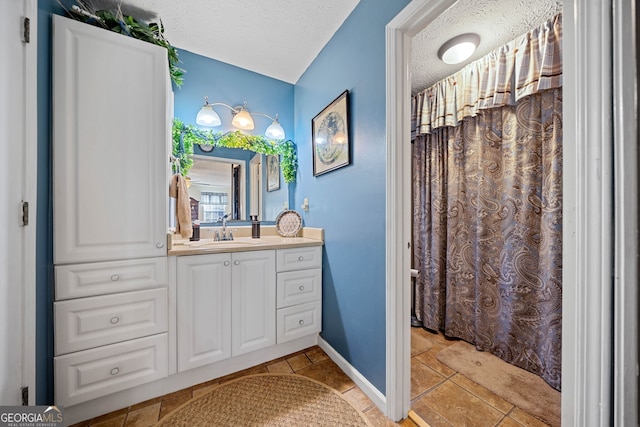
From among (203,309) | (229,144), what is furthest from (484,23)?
(203,309)

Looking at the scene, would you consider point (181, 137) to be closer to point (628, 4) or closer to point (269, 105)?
point (269, 105)

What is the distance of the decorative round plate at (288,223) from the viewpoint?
2.13 meters

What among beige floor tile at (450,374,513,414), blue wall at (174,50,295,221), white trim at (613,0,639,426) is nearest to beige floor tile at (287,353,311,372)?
beige floor tile at (450,374,513,414)

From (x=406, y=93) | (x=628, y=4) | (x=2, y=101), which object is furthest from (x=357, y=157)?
(x=2, y=101)

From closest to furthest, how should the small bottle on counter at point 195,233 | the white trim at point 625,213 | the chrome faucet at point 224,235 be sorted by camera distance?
the white trim at point 625,213, the small bottle on counter at point 195,233, the chrome faucet at point 224,235

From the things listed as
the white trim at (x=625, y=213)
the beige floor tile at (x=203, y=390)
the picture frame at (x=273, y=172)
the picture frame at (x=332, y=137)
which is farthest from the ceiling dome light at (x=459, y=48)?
the beige floor tile at (x=203, y=390)

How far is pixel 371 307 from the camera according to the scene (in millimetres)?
1338

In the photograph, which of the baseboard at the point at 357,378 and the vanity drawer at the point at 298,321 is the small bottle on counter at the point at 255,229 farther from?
the baseboard at the point at 357,378

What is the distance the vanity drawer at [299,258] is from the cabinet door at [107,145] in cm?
74

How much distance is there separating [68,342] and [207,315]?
61 cm

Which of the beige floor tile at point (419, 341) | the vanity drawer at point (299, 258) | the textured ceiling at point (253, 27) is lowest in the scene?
the beige floor tile at point (419, 341)

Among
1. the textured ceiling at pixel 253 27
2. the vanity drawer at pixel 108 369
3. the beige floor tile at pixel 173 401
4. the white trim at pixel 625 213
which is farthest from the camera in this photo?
the textured ceiling at pixel 253 27

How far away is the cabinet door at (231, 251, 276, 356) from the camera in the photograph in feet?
4.92

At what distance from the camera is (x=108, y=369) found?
46.4 inches
